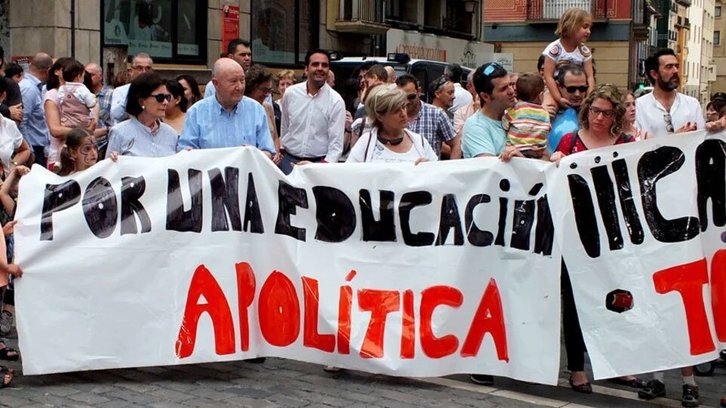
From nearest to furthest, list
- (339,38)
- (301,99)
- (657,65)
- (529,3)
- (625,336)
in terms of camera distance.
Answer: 1. (625,336)
2. (657,65)
3. (301,99)
4. (339,38)
5. (529,3)

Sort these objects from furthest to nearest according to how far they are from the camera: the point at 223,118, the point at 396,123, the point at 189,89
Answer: the point at 189,89
the point at 223,118
the point at 396,123

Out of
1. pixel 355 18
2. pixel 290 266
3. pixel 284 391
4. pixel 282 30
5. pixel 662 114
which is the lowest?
pixel 284 391

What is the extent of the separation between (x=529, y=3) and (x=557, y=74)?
40898mm

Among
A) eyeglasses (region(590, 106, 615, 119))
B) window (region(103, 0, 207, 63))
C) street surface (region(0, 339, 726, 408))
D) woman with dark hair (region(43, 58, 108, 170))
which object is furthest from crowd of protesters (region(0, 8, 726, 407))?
window (region(103, 0, 207, 63))

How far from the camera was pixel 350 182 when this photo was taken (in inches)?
259

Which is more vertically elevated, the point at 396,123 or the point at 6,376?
the point at 396,123

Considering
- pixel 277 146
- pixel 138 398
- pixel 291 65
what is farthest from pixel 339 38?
pixel 138 398

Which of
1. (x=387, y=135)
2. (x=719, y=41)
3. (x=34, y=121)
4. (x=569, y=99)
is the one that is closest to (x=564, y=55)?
(x=569, y=99)

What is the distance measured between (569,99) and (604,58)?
40.6 m

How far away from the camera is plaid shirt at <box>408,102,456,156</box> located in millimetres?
8719

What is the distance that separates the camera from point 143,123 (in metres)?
7.29

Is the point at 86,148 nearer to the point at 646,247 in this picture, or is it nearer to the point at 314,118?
the point at 314,118

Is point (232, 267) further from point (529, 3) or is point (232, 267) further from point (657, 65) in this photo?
point (529, 3)

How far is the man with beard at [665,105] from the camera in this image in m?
7.65
